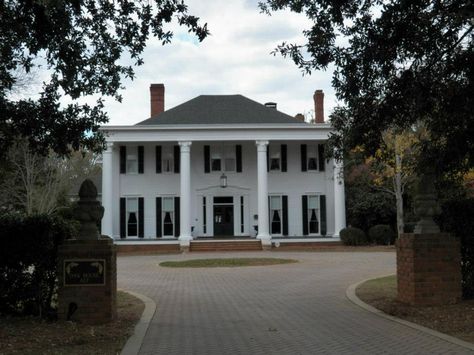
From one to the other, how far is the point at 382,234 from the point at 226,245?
973 centimetres

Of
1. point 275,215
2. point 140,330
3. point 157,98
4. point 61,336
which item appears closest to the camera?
point 61,336

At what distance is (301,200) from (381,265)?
16187 mm

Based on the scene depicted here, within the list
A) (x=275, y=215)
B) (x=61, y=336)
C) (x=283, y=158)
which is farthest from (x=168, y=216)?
(x=61, y=336)

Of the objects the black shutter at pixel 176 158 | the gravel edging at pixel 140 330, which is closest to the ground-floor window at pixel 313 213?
the black shutter at pixel 176 158

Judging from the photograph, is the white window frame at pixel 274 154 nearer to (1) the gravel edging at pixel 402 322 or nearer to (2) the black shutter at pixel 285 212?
(2) the black shutter at pixel 285 212

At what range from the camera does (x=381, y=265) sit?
21641 millimetres

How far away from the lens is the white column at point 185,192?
34469 millimetres

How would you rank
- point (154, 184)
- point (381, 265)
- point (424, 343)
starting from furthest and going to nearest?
point (154, 184) < point (381, 265) < point (424, 343)

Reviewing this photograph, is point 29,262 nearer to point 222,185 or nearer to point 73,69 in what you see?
point 73,69

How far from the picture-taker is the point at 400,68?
32.1ft

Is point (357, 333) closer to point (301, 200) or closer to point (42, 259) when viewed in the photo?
point (42, 259)

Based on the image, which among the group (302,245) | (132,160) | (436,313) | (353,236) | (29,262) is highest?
(132,160)

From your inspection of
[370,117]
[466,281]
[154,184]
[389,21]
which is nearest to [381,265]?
[466,281]

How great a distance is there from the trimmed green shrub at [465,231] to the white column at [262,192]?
2370 centimetres
